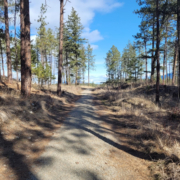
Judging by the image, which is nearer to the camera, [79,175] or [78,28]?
[79,175]

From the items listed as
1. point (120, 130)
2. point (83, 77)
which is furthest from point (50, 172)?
point (83, 77)

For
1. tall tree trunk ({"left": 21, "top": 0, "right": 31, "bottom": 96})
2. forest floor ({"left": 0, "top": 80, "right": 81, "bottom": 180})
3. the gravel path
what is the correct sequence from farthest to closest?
tall tree trunk ({"left": 21, "top": 0, "right": 31, "bottom": 96}), forest floor ({"left": 0, "top": 80, "right": 81, "bottom": 180}), the gravel path

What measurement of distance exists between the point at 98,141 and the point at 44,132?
7.62ft

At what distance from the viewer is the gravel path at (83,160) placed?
2.95 meters

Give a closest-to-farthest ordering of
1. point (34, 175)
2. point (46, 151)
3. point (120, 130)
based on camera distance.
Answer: point (34, 175) → point (46, 151) → point (120, 130)

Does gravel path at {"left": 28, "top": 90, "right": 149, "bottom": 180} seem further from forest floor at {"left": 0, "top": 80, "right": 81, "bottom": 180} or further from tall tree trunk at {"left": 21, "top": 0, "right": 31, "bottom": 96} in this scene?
tall tree trunk at {"left": 21, "top": 0, "right": 31, "bottom": 96}

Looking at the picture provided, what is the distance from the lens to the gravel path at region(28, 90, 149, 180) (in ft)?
9.66

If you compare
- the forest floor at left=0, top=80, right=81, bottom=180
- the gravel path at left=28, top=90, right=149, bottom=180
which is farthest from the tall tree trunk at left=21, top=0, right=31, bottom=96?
the gravel path at left=28, top=90, right=149, bottom=180

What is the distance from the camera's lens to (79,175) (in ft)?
9.56

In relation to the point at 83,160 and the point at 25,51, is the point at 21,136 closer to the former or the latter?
the point at 83,160

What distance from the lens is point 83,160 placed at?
3.53 meters

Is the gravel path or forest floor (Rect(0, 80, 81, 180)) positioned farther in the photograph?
forest floor (Rect(0, 80, 81, 180))

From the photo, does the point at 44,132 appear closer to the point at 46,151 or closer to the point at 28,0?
the point at 46,151

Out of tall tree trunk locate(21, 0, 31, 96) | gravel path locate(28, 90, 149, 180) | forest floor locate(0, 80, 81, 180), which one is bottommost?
gravel path locate(28, 90, 149, 180)
